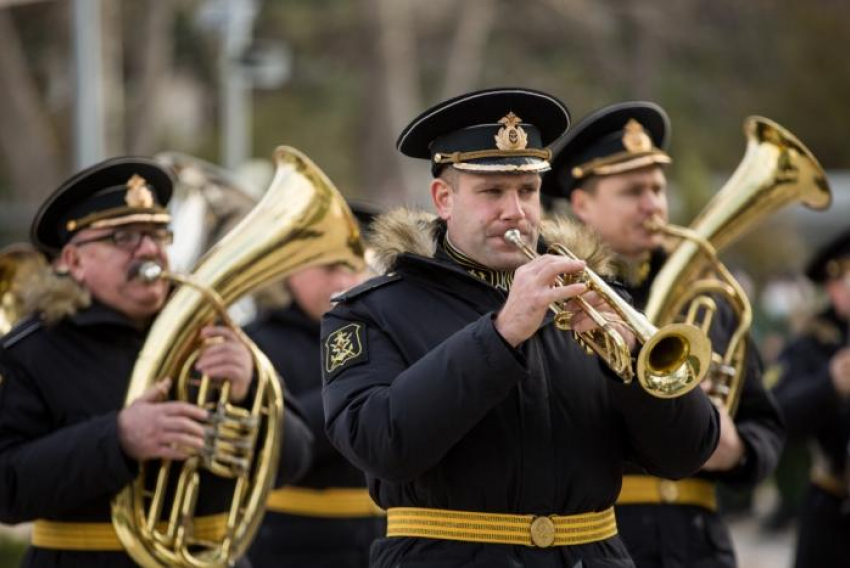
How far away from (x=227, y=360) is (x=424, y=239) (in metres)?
1.54

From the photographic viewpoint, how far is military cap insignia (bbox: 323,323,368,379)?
465cm

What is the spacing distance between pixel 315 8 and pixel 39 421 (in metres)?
26.8

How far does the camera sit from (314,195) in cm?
656

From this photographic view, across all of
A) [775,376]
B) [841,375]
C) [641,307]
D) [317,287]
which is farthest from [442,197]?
[775,376]

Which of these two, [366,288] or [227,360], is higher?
[366,288]

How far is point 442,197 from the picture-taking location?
4840mm

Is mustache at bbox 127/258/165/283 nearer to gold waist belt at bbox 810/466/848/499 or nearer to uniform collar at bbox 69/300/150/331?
uniform collar at bbox 69/300/150/331

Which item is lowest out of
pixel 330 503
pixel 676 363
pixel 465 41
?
pixel 465 41

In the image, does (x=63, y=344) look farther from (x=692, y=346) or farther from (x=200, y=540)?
(x=692, y=346)

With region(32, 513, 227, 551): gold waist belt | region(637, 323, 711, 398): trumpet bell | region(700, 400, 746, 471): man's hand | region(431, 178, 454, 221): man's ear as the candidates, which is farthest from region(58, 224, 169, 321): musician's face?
region(637, 323, 711, 398): trumpet bell

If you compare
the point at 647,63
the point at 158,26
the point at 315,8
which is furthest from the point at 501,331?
the point at 647,63

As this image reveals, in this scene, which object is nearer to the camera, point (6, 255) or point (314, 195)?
point (314, 195)

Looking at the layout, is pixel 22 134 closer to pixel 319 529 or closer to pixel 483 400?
pixel 319 529

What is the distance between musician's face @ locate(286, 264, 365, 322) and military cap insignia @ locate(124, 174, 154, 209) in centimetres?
147
